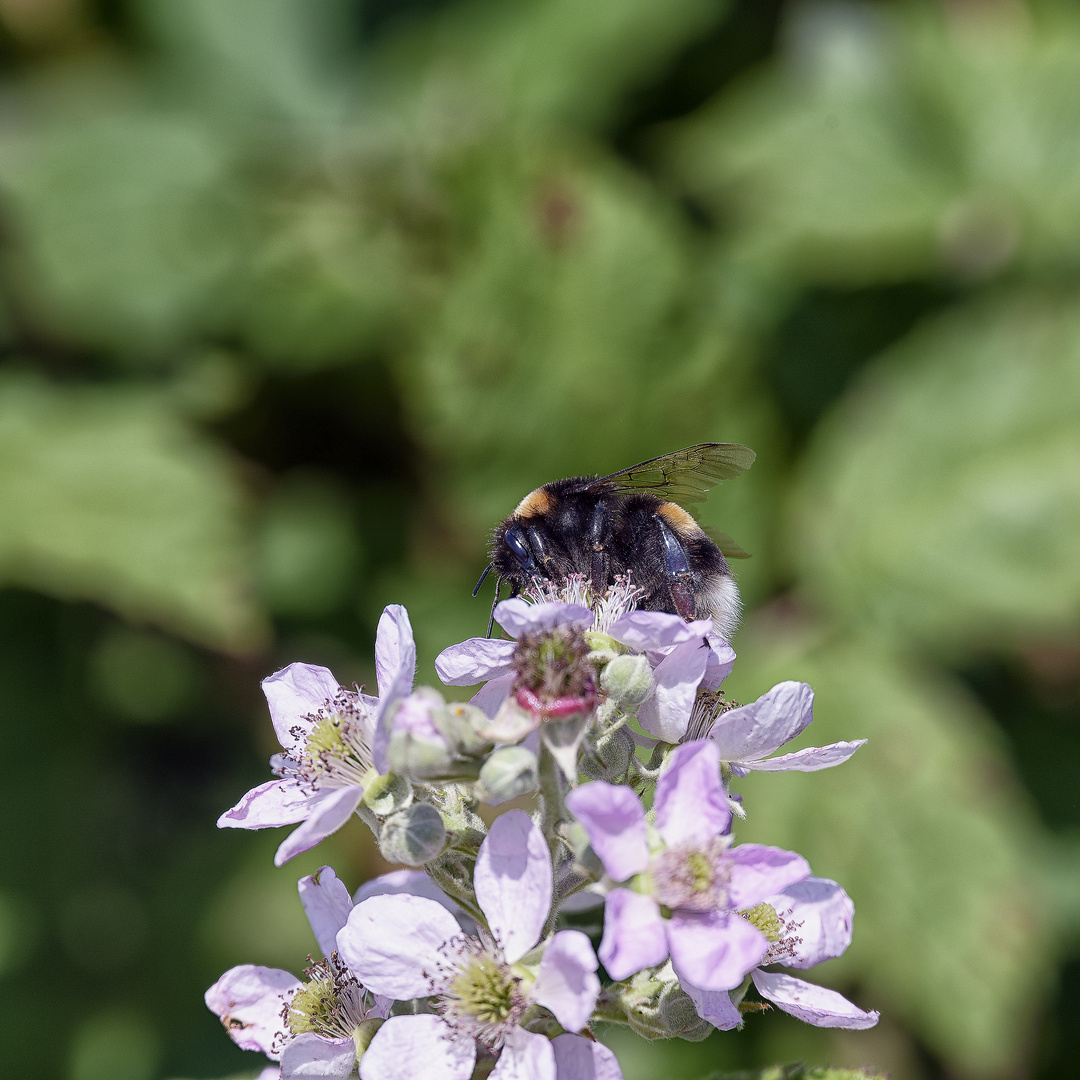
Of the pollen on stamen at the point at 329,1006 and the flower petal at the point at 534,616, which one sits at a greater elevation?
the flower petal at the point at 534,616

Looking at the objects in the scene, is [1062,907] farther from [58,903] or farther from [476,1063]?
[58,903]

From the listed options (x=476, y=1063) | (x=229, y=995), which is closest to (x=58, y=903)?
(x=229, y=995)

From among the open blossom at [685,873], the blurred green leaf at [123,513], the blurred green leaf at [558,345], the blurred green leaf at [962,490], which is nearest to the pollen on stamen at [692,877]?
the open blossom at [685,873]

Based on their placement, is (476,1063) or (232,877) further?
(232,877)

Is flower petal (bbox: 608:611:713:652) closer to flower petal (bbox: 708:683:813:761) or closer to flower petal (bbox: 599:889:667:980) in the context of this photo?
flower petal (bbox: 708:683:813:761)

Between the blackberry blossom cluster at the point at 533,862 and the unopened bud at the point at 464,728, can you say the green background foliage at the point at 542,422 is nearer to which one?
the blackberry blossom cluster at the point at 533,862

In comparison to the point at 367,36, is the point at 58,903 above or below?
below
